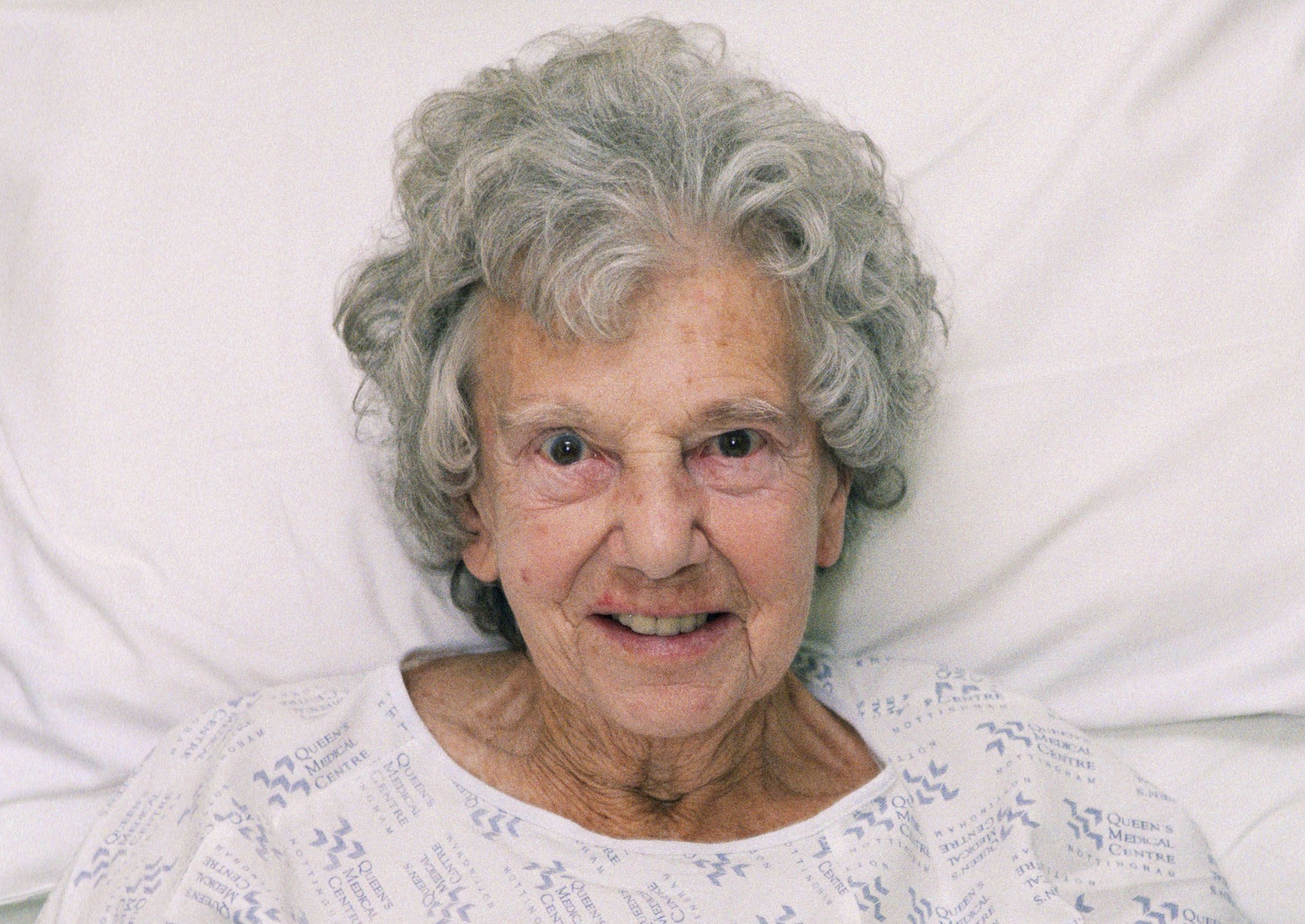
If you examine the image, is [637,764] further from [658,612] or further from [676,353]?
[676,353]

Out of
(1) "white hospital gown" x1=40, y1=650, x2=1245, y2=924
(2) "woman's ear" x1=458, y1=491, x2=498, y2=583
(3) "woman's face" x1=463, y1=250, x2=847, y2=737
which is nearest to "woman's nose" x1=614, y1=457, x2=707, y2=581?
(3) "woman's face" x1=463, y1=250, x2=847, y2=737

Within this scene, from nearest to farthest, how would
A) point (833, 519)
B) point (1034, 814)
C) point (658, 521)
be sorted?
point (658, 521)
point (1034, 814)
point (833, 519)

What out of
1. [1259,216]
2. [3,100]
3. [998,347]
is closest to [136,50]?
[3,100]

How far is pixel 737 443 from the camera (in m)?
1.71

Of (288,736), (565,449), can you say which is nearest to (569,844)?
(288,736)

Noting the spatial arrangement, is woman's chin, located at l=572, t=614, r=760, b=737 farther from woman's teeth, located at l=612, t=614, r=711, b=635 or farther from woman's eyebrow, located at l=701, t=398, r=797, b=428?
woman's eyebrow, located at l=701, t=398, r=797, b=428

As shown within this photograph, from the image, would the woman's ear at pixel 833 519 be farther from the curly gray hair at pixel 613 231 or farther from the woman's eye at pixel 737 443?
the woman's eye at pixel 737 443

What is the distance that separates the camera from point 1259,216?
204 centimetres

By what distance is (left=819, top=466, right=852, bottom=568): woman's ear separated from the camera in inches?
75.3

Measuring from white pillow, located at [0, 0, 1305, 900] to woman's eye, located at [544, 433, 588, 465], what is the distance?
45cm

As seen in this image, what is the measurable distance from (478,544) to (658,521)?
1.27ft

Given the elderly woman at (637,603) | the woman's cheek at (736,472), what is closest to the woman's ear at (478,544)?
the elderly woman at (637,603)

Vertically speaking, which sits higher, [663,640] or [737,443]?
[737,443]

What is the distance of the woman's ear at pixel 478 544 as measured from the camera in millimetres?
1892
